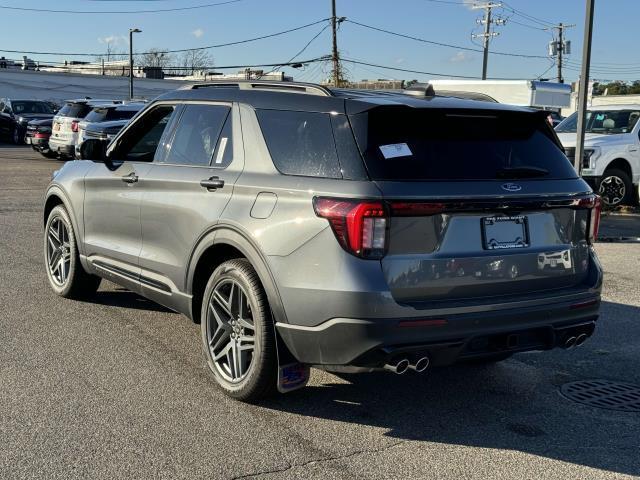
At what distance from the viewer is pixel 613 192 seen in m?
14.8

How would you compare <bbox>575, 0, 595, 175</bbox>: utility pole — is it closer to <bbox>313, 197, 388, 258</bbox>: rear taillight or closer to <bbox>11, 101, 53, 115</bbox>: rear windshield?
<bbox>313, 197, 388, 258</bbox>: rear taillight

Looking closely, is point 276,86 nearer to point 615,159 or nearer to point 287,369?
point 287,369

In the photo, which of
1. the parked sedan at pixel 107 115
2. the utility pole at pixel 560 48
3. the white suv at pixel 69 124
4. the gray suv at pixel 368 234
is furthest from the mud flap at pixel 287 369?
the utility pole at pixel 560 48

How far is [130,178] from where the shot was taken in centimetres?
571

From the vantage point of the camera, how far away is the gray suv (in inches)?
152

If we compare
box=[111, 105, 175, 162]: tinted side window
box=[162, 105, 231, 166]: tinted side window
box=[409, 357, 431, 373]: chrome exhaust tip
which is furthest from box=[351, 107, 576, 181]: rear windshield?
box=[111, 105, 175, 162]: tinted side window

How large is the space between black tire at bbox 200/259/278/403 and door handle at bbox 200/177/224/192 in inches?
19.0

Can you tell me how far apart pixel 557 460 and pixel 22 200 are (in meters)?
12.4

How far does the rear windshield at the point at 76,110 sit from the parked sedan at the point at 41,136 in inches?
111

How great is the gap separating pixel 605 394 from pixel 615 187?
1070 cm

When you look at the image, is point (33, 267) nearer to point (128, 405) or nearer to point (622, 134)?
point (128, 405)

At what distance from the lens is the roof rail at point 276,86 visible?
4.44m

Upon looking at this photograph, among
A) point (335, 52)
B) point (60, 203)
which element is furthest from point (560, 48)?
point (60, 203)

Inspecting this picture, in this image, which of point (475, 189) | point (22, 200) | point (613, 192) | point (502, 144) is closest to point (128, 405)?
point (475, 189)
